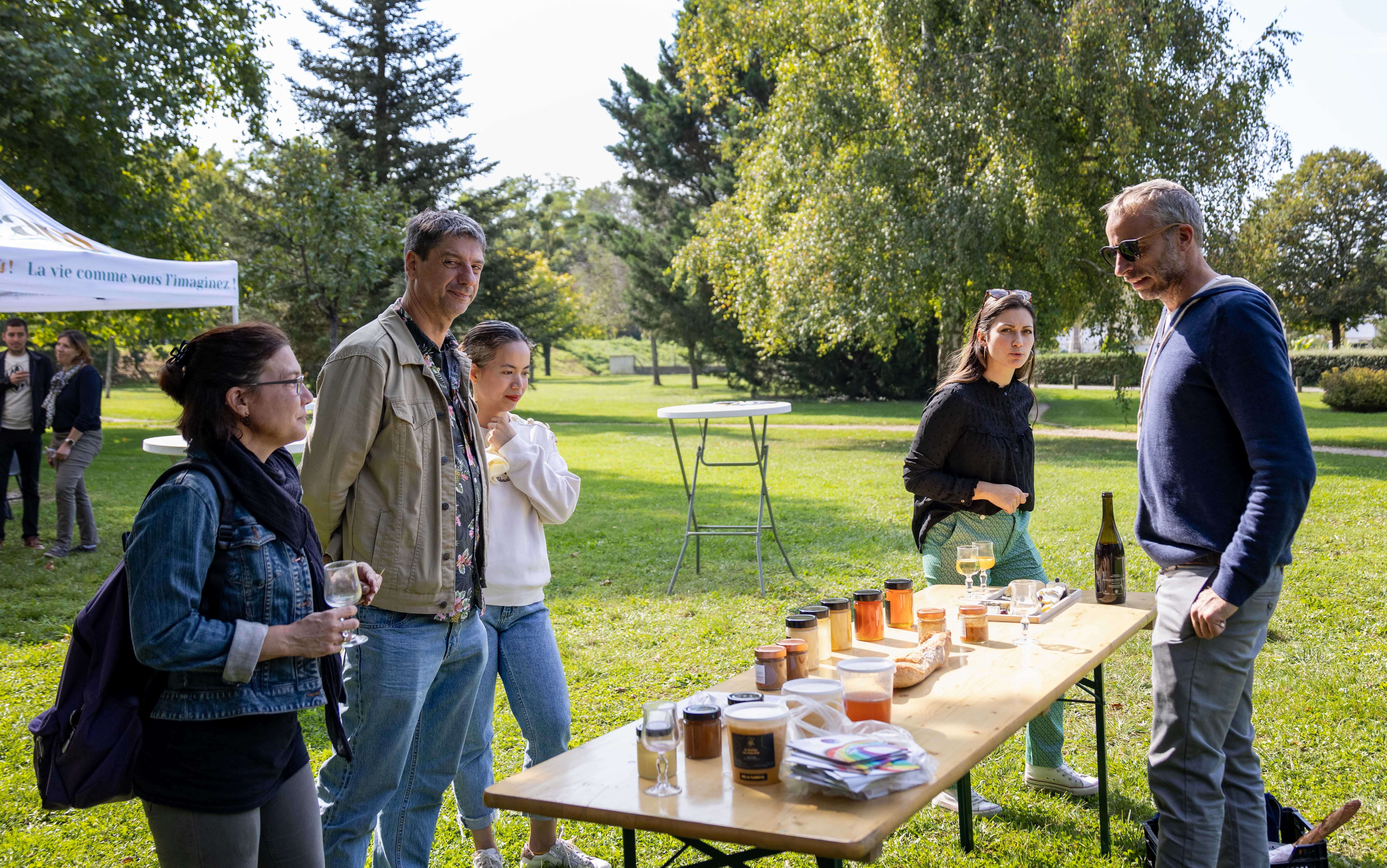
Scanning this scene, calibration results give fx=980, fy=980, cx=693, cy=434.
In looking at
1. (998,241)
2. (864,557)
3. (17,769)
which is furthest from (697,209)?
(17,769)

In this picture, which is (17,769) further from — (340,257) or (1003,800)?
(340,257)

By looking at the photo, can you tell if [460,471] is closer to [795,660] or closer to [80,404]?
[795,660]

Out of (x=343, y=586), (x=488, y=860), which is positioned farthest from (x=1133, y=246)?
(x=488, y=860)

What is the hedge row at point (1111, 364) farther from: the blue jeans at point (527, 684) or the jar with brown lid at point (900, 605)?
the blue jeans at point (527, 684)

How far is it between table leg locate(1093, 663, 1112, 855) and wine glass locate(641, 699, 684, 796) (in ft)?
7.13

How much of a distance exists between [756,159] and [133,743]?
19765 mm

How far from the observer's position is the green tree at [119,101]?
14492 millimetres

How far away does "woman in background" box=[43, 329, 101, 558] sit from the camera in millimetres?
8930

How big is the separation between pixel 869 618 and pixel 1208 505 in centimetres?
106

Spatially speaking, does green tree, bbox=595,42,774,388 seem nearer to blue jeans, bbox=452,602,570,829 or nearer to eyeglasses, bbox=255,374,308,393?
blue jeans, bbox=452,602,570,829

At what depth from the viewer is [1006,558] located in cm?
411

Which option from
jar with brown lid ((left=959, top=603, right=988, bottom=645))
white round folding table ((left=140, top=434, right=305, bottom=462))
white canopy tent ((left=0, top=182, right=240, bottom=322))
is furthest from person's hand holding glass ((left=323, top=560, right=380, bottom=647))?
white canopy tent ((left=0, top=182, right=240, bottom=322))

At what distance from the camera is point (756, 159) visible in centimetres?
2053

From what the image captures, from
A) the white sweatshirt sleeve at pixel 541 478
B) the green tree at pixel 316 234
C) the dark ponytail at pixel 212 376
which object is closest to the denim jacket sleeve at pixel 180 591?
the dark ponytail at pixel 212 376
